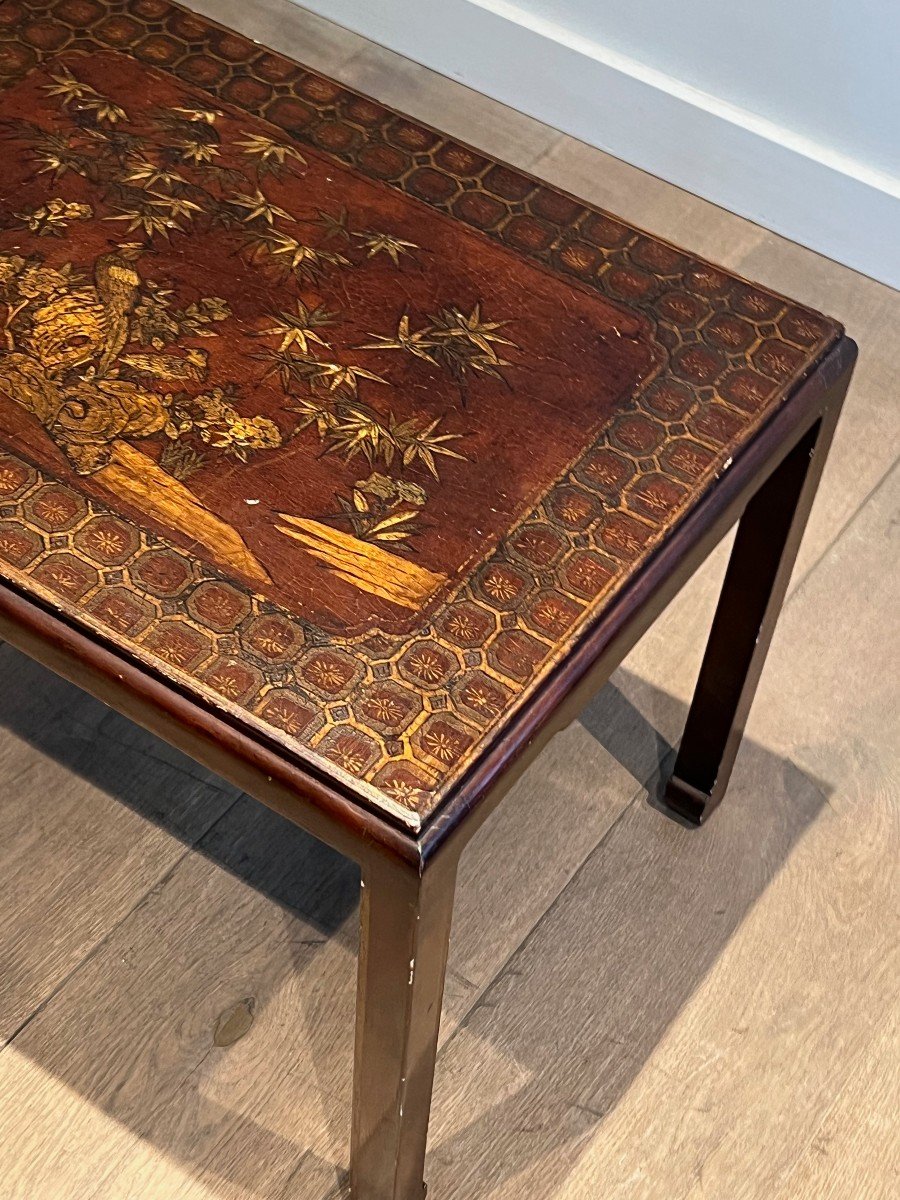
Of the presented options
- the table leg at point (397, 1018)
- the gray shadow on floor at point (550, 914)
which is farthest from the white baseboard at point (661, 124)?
the table leg at point (397, 1018)

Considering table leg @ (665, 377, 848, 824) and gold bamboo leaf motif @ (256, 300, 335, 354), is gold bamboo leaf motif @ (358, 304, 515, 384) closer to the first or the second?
gold bamboo leaf motif @ (256, 300, 335, 354)

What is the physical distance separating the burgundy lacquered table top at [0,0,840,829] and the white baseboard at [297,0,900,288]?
794 millimetres

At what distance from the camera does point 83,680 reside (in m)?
0.89

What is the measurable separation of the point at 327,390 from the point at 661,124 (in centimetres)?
109

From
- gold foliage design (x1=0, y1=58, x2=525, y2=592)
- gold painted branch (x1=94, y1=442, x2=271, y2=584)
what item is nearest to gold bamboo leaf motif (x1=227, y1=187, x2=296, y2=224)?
gold foliage design (x1=0, y1=58, x2=525, y2=592)

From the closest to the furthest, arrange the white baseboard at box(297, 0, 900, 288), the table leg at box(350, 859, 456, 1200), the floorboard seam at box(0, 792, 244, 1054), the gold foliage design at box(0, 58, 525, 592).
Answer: the table leg at box(350, 859, 456, 1200)
the gold foliage design at box(0, 58, 525, 592)
the floorboard seam at box(0, 792, 244, 1054)
the white baseboard at box(297, 0, 900, 288)

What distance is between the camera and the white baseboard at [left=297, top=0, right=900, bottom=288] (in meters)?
1.86

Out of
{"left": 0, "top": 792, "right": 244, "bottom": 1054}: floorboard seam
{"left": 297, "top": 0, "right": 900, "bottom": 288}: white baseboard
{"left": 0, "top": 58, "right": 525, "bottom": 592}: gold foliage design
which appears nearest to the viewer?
{"left": 0, "top": 58, "right": 525, "bottom": 592}: gold foliage design

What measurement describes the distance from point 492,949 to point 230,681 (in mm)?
522

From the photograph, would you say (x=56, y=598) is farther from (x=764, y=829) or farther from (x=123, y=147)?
(x=764, y=829)

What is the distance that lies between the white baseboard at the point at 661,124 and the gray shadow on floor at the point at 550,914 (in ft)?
2.38

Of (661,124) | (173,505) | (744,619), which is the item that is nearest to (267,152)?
(173,505)

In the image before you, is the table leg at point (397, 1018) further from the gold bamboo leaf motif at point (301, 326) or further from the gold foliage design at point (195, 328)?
the gold bamboo leaf motif at point (301, 326)

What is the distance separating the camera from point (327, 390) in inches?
40.1
